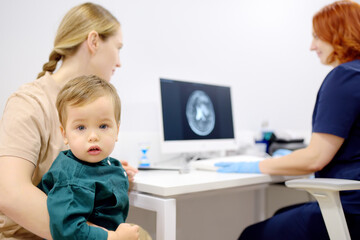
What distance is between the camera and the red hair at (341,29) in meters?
1.48

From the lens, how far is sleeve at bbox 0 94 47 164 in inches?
40.4

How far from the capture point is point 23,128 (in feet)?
3.46

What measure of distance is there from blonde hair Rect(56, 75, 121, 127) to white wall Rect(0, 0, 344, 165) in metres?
0.75

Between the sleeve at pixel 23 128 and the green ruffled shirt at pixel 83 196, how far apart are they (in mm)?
99

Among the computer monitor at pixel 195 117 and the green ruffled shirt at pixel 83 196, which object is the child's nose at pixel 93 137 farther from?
the computer monitor at pixel 195 117

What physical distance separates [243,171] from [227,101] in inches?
28.3

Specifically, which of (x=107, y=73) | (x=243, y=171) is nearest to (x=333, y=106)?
(x=243, y=171)

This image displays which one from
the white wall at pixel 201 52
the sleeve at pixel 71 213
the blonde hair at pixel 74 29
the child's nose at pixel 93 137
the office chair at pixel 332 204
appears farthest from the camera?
the white wall at pixel 201 52

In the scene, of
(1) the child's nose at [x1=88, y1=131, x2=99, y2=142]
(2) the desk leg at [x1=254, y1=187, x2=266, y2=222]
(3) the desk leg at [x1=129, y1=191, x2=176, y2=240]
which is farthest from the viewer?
(2) the desk leg at [x1=254, y1=187, x2=266, y2=222]

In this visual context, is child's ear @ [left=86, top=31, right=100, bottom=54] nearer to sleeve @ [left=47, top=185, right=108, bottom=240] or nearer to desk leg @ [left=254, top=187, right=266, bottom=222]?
sleeve @ [left=47, top=185, right=108, bottom=240]

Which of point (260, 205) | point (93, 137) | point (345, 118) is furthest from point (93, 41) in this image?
point (260, 205)

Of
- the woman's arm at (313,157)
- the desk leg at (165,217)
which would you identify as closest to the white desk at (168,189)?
the desk leg at (165,217)

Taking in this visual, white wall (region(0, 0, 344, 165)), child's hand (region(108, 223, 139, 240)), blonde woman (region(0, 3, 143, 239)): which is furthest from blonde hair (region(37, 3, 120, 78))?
child's hand (region(108, 223, 139, 240))

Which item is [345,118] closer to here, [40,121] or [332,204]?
[332,204]
